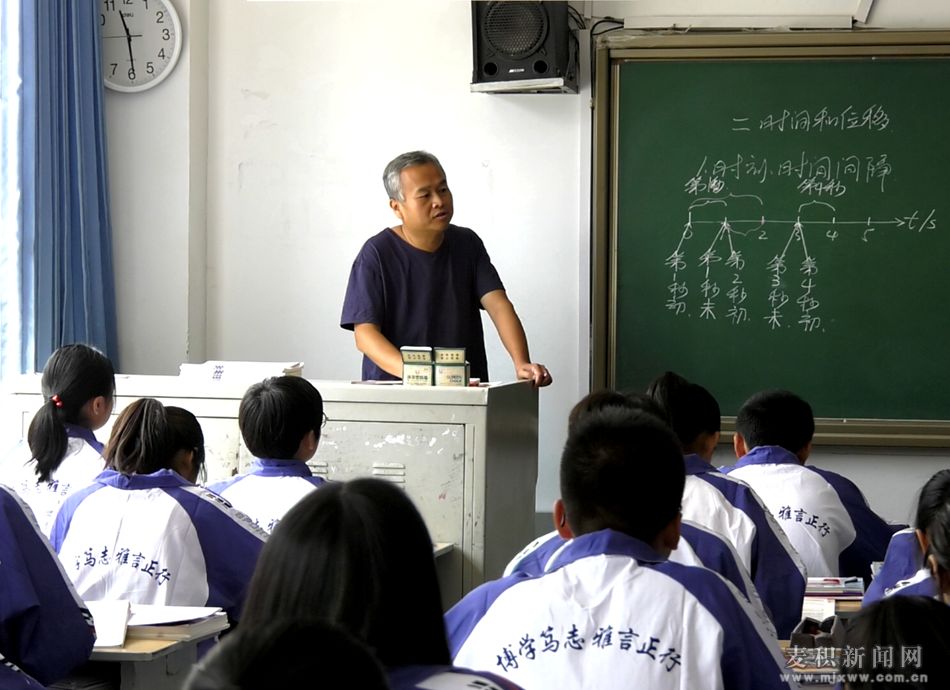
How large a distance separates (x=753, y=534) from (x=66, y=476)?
1653 millimetres

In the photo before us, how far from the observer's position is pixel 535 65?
4809mm

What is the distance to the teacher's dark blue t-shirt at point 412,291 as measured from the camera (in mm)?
4098

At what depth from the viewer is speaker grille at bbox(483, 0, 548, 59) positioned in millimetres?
4812

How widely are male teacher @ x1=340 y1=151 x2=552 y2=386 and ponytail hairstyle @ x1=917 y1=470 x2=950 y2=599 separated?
2.18m

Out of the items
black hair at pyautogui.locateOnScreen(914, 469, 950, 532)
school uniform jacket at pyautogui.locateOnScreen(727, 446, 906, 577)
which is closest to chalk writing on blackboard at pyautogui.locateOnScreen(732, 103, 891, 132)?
school uniform jacket at pyautogui.locateOnScreen(727, 446, 906, 577)

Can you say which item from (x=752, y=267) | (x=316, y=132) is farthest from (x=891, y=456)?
(x=316, y=132)

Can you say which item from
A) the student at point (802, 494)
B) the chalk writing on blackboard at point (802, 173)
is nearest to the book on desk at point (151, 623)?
the student at point (802, 494)

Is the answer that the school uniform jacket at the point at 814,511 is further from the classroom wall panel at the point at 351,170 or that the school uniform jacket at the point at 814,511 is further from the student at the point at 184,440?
the classroom wall panel at the point at 351,170

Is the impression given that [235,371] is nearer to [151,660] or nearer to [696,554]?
[151,660]

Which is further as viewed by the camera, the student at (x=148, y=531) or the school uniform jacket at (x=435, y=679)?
the student at (x=148, y=531)

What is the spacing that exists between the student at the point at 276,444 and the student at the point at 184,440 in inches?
7.0

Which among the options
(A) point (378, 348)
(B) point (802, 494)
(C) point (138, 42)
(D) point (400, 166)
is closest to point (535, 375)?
(A) point (378, 348)

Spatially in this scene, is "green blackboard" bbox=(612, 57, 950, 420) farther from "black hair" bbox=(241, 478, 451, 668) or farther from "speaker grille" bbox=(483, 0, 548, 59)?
"black hair" bbox=(241, 478, 451, 668)

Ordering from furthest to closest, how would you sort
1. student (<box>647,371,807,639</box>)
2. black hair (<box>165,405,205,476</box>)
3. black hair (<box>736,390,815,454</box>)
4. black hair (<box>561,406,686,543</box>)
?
black hair (<box>736,390,815,454</box>)
black hair (<box>165,405,205,476</box>)
student (<box>647,371,807,639</box>)
black hair (<box>561,406,686,543</box>)
